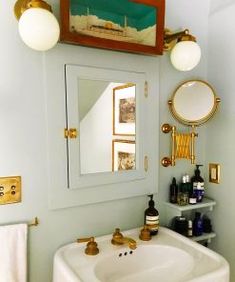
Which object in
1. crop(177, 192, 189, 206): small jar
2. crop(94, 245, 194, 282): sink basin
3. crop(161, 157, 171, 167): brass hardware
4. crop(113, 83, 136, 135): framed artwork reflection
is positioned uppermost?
crop(113, 83, 136, 135): framed artwork reflection

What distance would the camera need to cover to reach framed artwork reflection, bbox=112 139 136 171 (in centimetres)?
130

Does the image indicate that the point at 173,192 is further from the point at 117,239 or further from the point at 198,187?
the point at 117,239

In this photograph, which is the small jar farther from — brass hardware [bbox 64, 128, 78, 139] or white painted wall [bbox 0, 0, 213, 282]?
brass hardware [bbox 64, 128, 78, 139]

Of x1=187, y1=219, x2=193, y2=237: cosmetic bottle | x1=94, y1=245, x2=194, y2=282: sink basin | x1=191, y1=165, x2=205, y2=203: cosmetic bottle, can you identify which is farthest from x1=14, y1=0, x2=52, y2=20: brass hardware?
x1=187, y1=219, x2=193, y2=237: cosmetic bottle

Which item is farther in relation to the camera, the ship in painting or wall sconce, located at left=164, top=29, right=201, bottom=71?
wall sconce, located at left=164, top=29, right=201, bottom=71

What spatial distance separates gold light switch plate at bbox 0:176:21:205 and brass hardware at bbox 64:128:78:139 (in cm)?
27

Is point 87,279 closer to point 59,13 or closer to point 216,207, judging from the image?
point 216,207

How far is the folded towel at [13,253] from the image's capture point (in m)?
1.03

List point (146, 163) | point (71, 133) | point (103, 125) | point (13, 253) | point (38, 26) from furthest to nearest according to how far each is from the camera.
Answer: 1. point (146, 163)
2. point (103, 125)
3. point (71, 133)
4. point (13, 253)
5. point (38, 26)

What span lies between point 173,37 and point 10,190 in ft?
3.46

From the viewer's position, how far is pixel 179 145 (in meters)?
1.45

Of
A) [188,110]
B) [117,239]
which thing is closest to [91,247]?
[117,239]

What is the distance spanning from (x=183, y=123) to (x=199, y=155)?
0.25 metres

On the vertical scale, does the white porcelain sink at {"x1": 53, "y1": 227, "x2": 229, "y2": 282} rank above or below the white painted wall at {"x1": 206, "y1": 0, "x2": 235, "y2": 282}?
below
